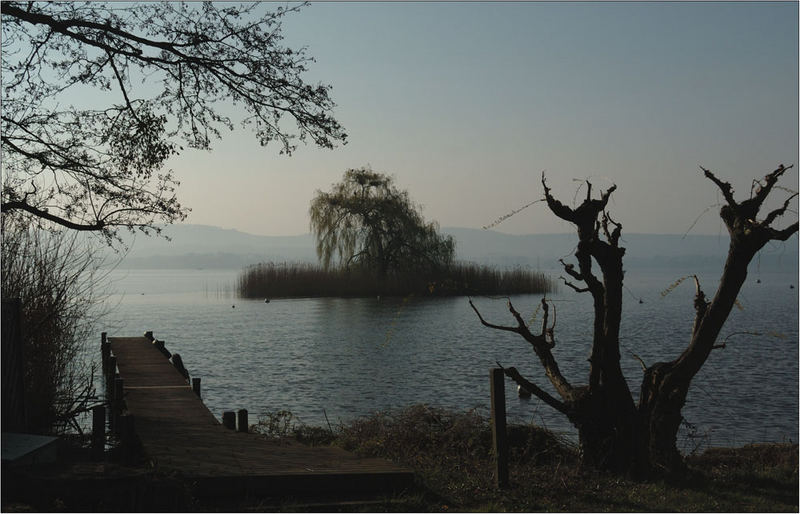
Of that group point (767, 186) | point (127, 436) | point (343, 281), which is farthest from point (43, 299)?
point (343, 281)

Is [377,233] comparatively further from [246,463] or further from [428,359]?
[246,463]

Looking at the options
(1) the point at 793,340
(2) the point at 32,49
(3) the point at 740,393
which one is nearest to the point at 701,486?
(2) the point at 32,49

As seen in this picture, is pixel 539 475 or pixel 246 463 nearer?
pixel 246 463

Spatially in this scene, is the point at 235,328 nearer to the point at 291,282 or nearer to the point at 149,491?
the point at 291,282

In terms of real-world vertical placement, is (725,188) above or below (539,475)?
above

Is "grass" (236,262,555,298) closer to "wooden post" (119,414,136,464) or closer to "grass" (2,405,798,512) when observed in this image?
"grass" (2,405,798,512)

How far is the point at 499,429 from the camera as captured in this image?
723 cm

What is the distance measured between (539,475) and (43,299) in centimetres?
745

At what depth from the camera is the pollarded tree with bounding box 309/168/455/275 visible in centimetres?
4884

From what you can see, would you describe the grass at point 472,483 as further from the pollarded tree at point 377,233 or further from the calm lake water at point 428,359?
the pollarded tree at point 377,233

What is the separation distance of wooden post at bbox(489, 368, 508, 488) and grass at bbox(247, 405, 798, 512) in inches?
5.6

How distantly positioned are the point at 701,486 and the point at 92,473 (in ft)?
17.8

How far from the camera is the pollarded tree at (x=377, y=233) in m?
48.8

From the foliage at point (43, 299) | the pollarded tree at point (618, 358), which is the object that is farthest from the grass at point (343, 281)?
the pollarded tree at point (618, 358)
